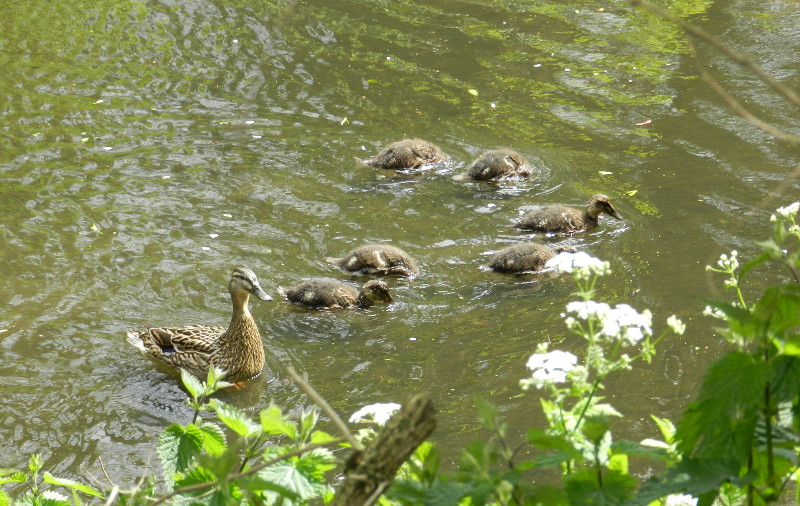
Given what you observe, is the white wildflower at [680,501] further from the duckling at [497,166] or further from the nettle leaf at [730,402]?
the duckling at [497,166]

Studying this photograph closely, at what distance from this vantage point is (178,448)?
2.24 meters

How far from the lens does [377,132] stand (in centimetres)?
859

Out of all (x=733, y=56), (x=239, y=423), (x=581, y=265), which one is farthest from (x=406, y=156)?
(x=733, y=56)

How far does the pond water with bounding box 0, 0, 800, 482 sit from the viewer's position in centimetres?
512

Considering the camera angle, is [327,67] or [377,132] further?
[327,67]

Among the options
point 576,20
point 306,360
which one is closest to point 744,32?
point 576,20

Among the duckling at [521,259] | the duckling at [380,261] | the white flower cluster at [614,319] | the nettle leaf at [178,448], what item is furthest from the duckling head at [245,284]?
the white flower cluster at [614,319]

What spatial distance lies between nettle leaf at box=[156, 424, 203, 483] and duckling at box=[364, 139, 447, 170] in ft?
18.3

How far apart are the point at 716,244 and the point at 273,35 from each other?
5.78 metres

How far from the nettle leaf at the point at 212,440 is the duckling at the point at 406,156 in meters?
5.58

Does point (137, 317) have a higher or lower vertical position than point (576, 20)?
lower

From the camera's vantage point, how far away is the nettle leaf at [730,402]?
4.99 ft

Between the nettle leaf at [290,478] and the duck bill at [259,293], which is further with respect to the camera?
the duck bill at [259,293]

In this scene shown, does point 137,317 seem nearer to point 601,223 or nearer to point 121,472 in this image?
point 121,472
